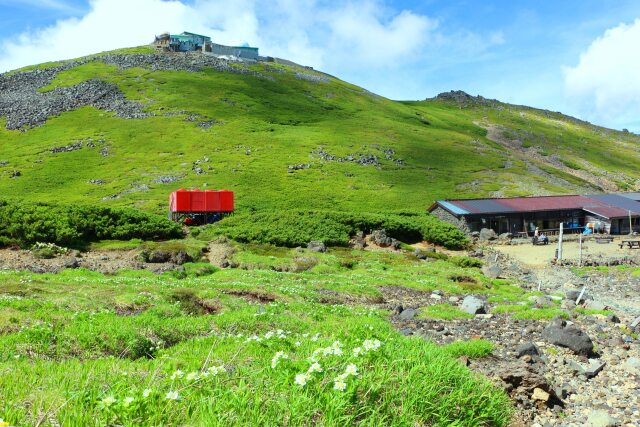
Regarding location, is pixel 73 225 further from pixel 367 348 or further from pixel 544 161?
pixel 544 161

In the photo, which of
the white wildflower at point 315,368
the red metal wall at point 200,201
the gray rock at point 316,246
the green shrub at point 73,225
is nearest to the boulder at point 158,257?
the green shrub at point 73,225

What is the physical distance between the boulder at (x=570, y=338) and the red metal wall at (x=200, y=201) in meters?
58.8

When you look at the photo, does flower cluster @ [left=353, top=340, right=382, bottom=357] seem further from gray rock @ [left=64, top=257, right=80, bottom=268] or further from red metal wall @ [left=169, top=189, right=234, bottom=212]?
red metal wall @ [left=169, top=189, right=234, bottom=212]

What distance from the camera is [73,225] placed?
49625 millimetres

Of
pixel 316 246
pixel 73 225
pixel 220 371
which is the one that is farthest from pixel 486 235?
pixel 220 371

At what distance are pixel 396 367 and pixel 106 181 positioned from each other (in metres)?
100

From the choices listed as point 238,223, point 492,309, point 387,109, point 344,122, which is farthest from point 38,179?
point 387,109

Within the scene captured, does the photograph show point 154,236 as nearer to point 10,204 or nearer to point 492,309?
point 10,204

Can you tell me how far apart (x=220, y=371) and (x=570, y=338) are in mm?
12529

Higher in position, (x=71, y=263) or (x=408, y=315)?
(x=408, y=315)

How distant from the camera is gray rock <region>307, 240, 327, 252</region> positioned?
50875 millimetres

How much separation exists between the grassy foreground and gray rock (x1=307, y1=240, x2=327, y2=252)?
31.0 metres

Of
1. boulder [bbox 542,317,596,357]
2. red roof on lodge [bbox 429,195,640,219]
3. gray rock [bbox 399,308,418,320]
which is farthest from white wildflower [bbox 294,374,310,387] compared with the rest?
red roof on lodge [bbox 429,195,640,219]

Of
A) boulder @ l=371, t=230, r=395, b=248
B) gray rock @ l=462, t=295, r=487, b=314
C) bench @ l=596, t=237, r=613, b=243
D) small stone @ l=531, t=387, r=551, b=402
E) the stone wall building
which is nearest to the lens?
small stone @ l=531, t=387, r=551, b=402
